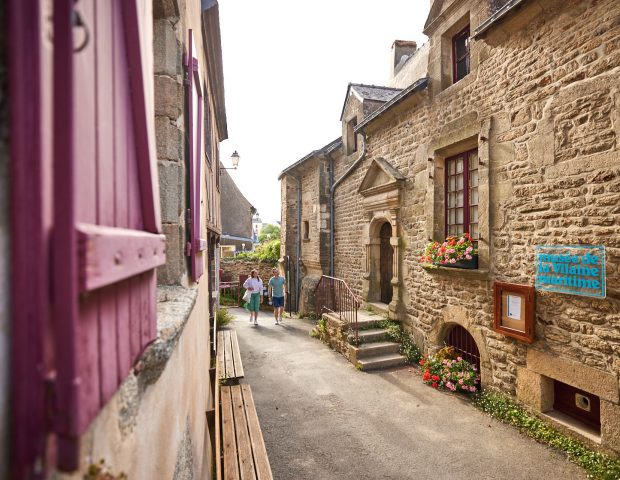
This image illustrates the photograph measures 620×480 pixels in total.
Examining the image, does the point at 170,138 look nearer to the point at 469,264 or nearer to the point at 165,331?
the point at 165,331

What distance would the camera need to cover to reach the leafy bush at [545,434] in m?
3.83

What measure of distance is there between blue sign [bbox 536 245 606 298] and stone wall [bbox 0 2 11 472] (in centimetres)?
497

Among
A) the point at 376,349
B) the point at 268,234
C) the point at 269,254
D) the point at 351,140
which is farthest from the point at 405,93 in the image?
the point at 268,234

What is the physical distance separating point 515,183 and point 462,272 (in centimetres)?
160

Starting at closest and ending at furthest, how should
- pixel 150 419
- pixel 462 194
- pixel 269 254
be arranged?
pixel 150 419 < pixel 462 194 < pixel 269 254

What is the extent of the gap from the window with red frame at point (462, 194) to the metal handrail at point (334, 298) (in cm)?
335

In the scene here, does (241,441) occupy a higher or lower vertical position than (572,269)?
lower

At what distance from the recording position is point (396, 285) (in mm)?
7871

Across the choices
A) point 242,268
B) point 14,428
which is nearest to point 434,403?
point 14,428

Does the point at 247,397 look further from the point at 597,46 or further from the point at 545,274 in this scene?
the point at 597,46

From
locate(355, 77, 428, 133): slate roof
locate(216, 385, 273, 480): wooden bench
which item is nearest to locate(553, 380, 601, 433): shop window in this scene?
locate(216, 385, 273, 480): wooden bench

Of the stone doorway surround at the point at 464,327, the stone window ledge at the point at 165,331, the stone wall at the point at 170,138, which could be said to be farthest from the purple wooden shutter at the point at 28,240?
the stone doorway surround at the point at 464,327

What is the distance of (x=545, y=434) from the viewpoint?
451 centimetres

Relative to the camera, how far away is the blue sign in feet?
13.0
